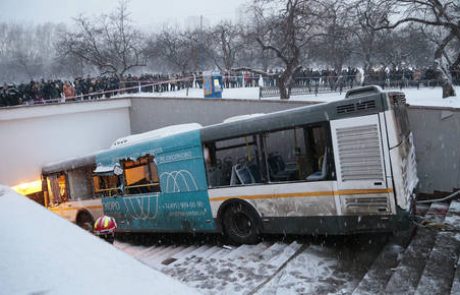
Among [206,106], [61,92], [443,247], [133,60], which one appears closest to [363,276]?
[443,247]

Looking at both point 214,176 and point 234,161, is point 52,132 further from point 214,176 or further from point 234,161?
point 234,161

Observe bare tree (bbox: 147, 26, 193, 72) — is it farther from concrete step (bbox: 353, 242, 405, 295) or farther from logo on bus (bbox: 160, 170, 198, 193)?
concrete step (bbox: 353, 242, 405, 295)

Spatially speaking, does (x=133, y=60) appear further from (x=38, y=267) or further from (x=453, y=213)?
(x=38, y=267)

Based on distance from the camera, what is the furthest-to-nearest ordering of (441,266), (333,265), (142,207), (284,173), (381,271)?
1. (142,207)
2. (284,173)
3. (333,265)
4. (381,271)
5. (441,266)

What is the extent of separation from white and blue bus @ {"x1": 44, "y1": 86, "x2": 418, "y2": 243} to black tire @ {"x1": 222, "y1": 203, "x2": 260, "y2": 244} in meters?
0.02

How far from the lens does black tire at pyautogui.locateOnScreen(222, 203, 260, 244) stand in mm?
9289

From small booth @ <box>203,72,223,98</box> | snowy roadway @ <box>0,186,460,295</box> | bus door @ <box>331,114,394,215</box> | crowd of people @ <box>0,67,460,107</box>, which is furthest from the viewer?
crowd of people @ <box>0,67,460,107</box>

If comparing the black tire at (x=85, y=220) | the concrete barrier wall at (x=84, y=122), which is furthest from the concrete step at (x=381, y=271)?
the black tire at (x=85, y=220)

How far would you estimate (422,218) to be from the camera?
9.32 m

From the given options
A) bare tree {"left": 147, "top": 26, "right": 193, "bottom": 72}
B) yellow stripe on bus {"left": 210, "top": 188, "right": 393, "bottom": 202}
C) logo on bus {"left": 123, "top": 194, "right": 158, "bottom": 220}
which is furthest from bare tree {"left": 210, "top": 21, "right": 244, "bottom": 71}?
yellow stripe on bus {"left": 210, "top": 188, "right": 393, "bottom": 202}

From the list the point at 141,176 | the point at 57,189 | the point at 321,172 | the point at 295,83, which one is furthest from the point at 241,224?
the point at 295,83

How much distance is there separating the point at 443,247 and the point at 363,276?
1.75 meters

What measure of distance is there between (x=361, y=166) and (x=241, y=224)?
10.6 feet

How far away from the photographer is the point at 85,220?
46.3 ft
